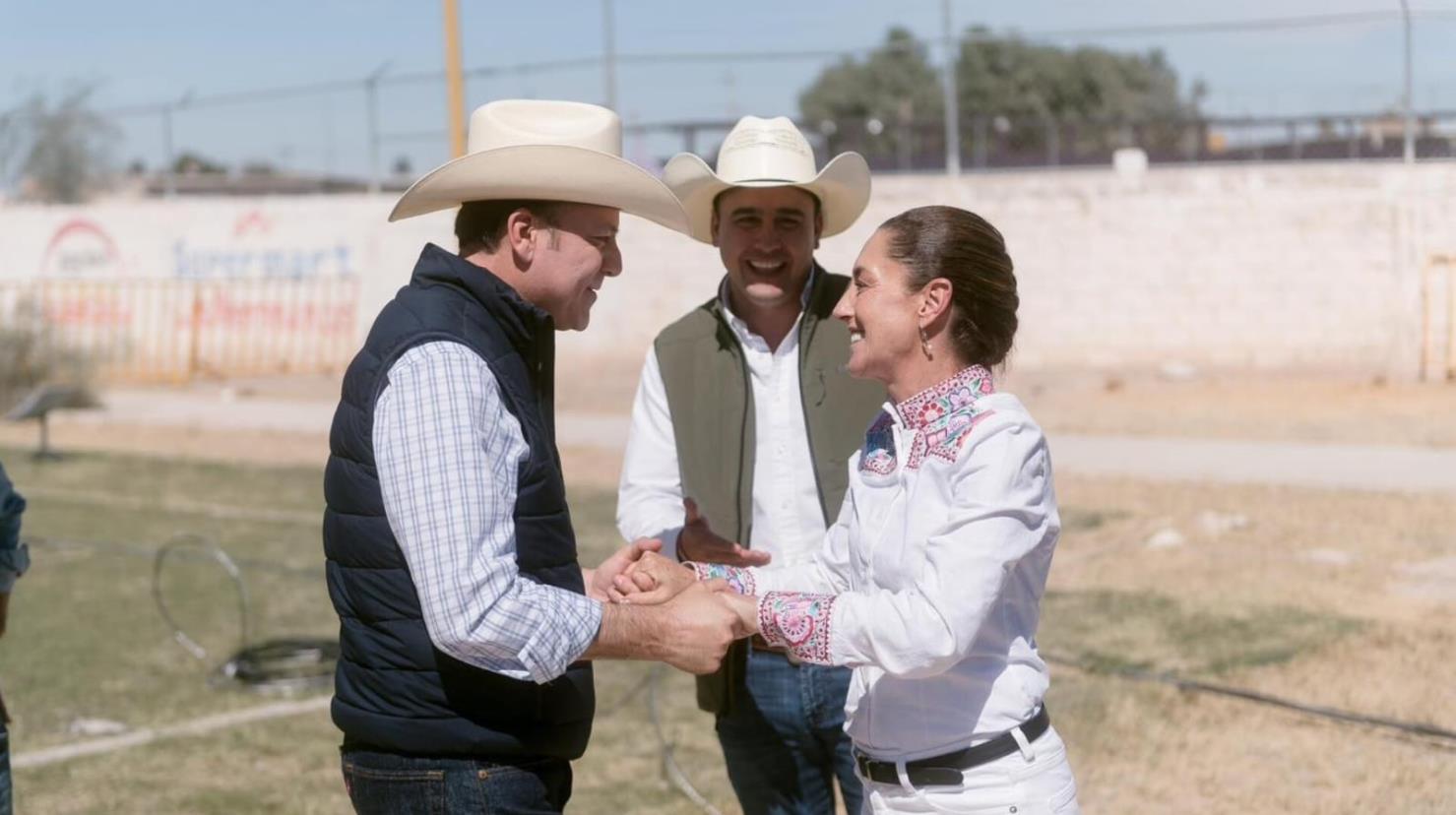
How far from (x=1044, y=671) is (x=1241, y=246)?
62.2ft

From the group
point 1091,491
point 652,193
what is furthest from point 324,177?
point 652,193

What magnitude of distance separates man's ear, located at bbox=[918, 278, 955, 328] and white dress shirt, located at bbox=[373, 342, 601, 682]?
0.82m

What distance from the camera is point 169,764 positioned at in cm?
705

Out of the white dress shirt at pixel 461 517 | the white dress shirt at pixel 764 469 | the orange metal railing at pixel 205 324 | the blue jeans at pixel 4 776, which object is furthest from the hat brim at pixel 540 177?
the orange metal railing at pixel 205 324

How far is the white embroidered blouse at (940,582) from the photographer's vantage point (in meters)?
2.90

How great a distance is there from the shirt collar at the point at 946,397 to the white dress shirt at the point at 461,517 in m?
0.74

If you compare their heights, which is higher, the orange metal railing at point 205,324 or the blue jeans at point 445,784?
the blue jeans at point 445,784

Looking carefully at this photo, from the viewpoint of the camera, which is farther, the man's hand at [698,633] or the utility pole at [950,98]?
the utility pole at [950,98]

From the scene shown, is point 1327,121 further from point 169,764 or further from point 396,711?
point 396,711

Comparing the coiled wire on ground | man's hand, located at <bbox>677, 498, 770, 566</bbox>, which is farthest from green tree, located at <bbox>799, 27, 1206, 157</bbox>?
man's hand, located at <bbox>677, 498, 770, 566</bbox>

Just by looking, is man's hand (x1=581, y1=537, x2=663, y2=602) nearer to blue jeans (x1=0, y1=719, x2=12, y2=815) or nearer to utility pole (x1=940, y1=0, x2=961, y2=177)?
blue jeans (x1=0, y1=719, x2=12, y2=815)

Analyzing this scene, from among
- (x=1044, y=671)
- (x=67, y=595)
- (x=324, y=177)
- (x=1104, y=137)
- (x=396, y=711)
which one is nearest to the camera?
(x=396, y=711)

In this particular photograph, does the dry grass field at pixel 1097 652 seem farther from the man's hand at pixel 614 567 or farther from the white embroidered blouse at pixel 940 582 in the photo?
the white embroidered blouse at pixel 940 582

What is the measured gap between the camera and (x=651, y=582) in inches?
133
